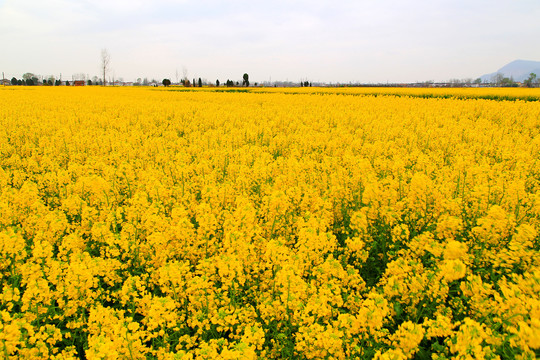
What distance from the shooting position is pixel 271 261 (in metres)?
3.40

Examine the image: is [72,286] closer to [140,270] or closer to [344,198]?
[140,270]

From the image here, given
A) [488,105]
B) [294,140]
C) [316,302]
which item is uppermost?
[488,105]

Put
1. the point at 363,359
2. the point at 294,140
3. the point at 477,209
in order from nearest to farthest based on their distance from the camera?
1. the point at 363,359
2. the point at 477,209
3. the point at 294,140

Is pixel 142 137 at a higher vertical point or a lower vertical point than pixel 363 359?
higher

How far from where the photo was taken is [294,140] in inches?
388

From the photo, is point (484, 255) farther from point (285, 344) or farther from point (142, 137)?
point (142, 137)

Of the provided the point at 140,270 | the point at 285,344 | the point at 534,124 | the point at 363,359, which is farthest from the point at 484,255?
the point at 534,124

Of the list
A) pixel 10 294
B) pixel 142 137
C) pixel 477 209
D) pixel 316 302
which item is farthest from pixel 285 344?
pixel 142 137

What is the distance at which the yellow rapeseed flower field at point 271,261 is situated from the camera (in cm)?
245

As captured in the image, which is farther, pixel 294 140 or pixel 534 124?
pixel 534 124

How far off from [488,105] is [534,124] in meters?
5.29

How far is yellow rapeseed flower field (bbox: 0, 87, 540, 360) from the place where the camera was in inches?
96.3

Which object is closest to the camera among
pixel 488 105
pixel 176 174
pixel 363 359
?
pixel 363 359

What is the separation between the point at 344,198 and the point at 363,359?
118 inches
